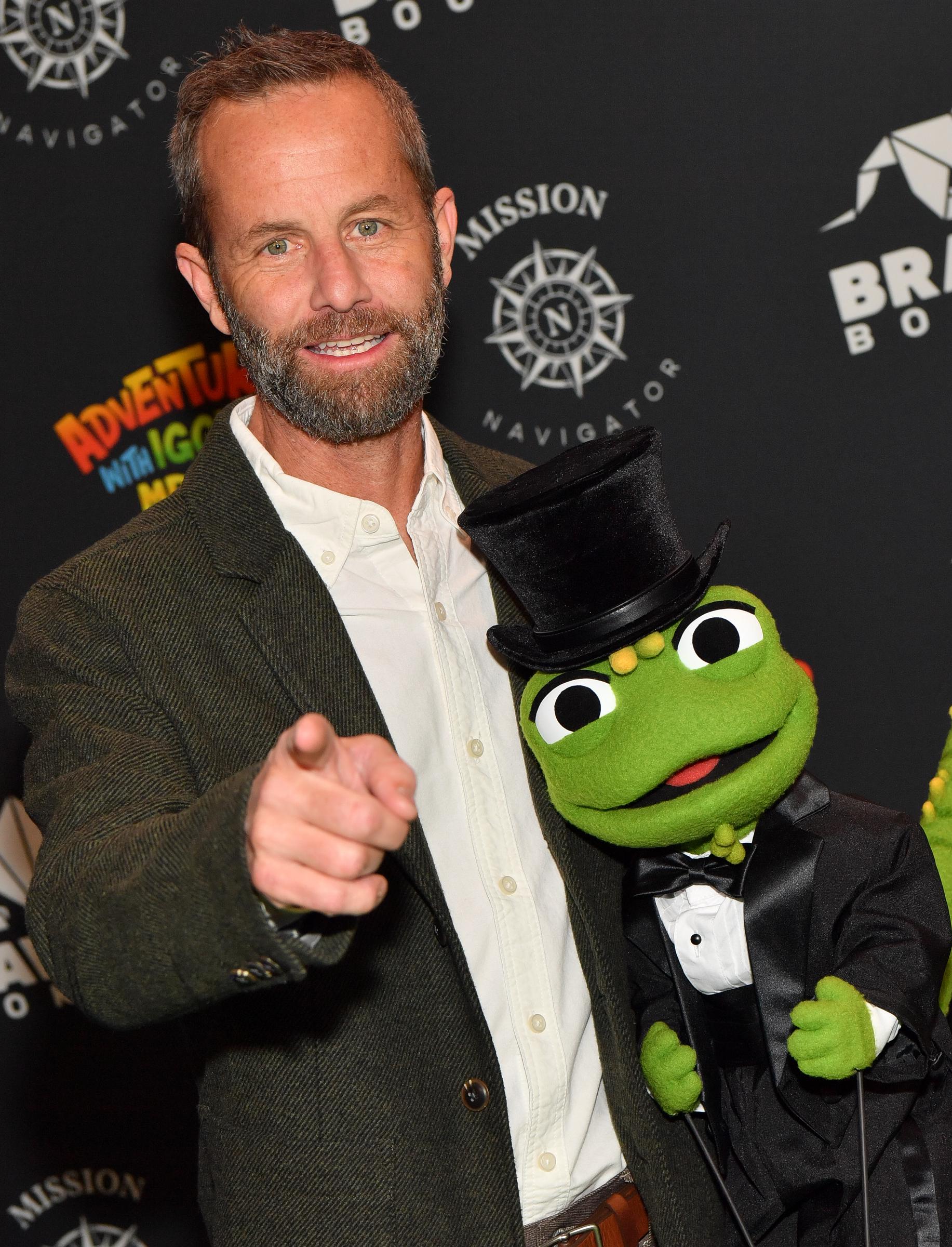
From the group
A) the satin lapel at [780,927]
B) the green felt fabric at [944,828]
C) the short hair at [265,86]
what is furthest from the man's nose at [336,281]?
the green felt fabric at [944,828]

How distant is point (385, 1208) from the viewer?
129cm

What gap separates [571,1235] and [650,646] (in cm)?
61

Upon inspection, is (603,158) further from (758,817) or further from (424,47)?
(758,817)

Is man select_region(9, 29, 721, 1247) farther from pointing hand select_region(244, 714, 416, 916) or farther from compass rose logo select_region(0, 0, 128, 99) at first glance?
compass rose logo select_region(0, 0, 128, 99)

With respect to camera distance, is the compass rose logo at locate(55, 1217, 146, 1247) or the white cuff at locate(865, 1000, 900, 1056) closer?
the white cuff at locate(865, 1000, 900, 1056)

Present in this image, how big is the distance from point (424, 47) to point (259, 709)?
1.37 metres

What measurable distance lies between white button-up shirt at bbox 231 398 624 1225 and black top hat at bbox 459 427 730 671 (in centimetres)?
12

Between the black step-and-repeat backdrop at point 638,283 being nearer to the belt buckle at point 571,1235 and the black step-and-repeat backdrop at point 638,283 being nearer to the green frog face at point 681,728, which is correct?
the green frog face at point 681,728

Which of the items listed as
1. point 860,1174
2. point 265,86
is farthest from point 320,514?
point 860,1174

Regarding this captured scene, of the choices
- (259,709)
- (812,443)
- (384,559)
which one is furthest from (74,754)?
(812,443)

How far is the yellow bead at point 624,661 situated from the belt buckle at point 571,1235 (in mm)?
577

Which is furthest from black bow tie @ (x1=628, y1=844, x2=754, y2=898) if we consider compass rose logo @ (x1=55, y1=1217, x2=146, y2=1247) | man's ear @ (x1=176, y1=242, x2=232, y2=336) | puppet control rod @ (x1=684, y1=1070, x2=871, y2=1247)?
compass rose logo @ (x1=55, y1=1217, x2=146, y2=1247)

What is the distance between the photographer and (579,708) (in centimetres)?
137

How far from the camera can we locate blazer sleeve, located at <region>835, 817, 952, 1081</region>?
1349mm
